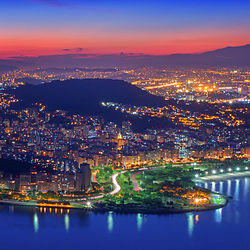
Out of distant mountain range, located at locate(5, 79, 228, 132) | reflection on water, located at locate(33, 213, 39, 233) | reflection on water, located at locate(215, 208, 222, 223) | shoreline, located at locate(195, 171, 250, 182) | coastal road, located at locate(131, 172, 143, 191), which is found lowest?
reflection on water, located at locate(33, 213, 39, 233)

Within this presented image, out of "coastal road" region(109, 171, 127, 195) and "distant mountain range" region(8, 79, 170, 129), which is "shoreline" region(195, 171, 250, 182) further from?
"distant mountain range" region(8, 79, 170, 129)

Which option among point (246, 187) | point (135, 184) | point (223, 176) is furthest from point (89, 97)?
point (246, 187)

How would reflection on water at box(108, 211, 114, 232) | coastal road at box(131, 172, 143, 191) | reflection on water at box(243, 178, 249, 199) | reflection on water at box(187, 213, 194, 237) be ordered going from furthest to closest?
reflection on water at box(243, 178, 249, 199) → coastal road at box(131, 172, 143, 191) → reflection on water at box(108, 211, 114, 232) → reflection on water at box(187, 213, 194, 237)

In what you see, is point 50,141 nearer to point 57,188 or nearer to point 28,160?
point 28,160

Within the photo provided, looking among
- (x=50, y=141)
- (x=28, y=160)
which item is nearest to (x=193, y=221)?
(x=28, y=160)

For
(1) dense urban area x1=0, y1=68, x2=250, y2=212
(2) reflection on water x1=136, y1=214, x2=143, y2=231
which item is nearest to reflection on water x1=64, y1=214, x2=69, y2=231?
(1) dense urban area x1=0, y1=68, x2=250, y2=212

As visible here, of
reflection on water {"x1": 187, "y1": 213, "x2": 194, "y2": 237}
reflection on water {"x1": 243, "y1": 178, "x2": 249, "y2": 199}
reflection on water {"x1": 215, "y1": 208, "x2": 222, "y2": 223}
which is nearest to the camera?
reflection on water {"x1": 187, "y1": 213, "x2": 194, "y2": 237}

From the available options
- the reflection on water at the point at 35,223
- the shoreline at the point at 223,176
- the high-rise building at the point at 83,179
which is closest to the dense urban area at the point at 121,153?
the high-rise building at the point at 83,179

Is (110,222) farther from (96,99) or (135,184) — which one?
(96,99)

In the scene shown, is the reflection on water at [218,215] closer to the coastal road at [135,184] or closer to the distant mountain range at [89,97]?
the coastal road at [135,184]

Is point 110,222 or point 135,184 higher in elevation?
point 135,184

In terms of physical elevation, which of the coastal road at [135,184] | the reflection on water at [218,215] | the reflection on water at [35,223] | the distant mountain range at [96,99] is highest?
the distant mountain range at [96,99]
